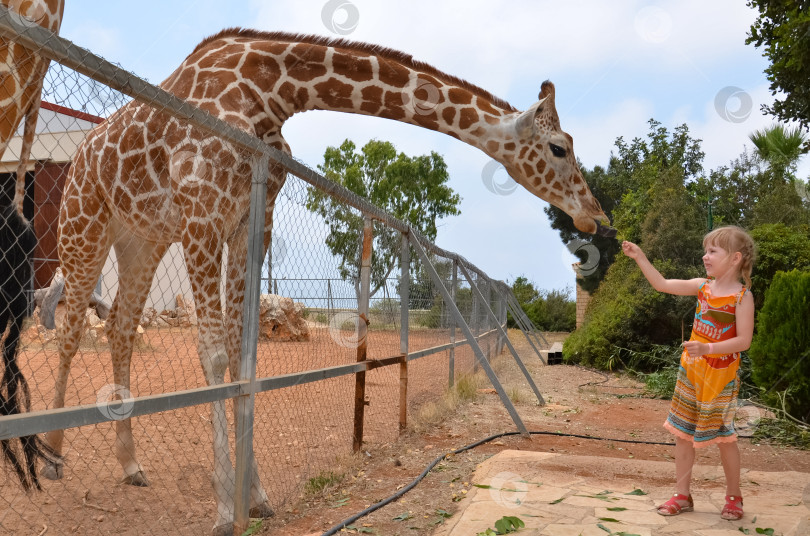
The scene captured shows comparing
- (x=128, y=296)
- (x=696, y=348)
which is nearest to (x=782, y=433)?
(x=696, y=348)

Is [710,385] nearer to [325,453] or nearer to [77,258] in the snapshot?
[325,453]

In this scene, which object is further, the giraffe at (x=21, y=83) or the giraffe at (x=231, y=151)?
the giraffe at (x=231, y=151)

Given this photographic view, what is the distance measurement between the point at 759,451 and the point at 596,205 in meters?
3.45

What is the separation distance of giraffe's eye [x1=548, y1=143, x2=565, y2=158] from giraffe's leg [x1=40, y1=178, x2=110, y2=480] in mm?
2952

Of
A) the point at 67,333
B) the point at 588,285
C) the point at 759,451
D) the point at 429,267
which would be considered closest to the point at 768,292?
the point at 759,451

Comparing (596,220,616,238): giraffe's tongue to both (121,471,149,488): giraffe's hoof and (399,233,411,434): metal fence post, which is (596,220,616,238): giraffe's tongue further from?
(121,471,149,488): giraffe's hoof

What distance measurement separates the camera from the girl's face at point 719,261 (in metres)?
3.55

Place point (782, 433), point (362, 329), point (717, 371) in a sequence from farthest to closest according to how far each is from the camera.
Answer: point (782, 433), point (362, 329), point (717, 371)

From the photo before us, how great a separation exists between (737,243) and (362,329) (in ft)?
8.86

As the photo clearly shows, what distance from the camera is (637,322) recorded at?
12875 millimetres

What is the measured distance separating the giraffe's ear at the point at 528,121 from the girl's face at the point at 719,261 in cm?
135

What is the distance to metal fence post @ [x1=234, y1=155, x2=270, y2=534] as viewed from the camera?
330 cm

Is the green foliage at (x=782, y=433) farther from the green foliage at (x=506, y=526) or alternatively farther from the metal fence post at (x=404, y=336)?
the green foliage at (x=506, y=526)

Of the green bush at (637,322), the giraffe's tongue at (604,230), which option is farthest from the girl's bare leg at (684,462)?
the green bush at (637,322)
